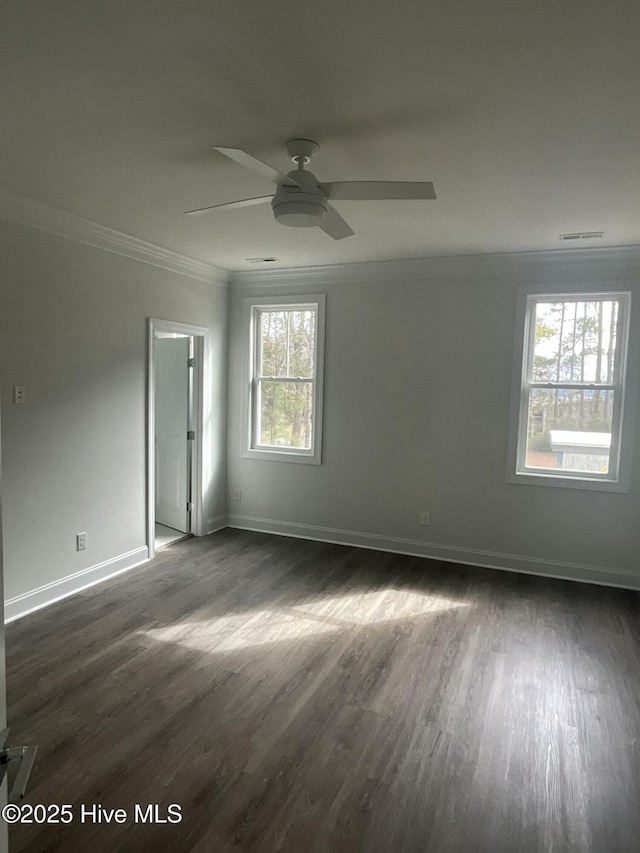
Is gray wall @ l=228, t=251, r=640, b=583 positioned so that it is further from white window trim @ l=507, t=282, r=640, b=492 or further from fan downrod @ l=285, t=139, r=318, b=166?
fan downrod @ l=285, t=139, r=318, b=166

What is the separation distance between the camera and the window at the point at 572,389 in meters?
4.25

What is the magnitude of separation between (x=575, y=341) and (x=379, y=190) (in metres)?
2.81

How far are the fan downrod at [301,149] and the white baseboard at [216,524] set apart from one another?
3.78m

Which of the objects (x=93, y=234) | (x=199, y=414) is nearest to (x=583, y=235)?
(x=93, y=234)

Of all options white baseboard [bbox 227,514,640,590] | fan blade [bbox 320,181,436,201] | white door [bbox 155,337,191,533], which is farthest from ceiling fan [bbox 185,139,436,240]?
white baseboard [bbox 227,514,640,590]

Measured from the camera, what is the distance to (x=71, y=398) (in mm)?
3754

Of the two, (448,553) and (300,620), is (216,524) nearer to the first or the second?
(300,620)

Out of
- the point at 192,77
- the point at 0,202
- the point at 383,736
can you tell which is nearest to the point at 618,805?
the point at 383,736

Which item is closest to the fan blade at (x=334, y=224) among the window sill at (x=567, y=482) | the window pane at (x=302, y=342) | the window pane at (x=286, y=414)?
the window pane at (x=302, y=342)

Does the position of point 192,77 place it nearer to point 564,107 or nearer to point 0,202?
point 564,107

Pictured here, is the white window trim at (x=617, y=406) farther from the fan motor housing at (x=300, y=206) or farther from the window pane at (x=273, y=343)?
the fan motor housing at (x=300, y=206)

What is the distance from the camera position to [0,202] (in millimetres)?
3172

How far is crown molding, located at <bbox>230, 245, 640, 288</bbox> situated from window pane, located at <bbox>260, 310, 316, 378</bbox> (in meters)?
0.31

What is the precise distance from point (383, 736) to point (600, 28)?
2.74m
